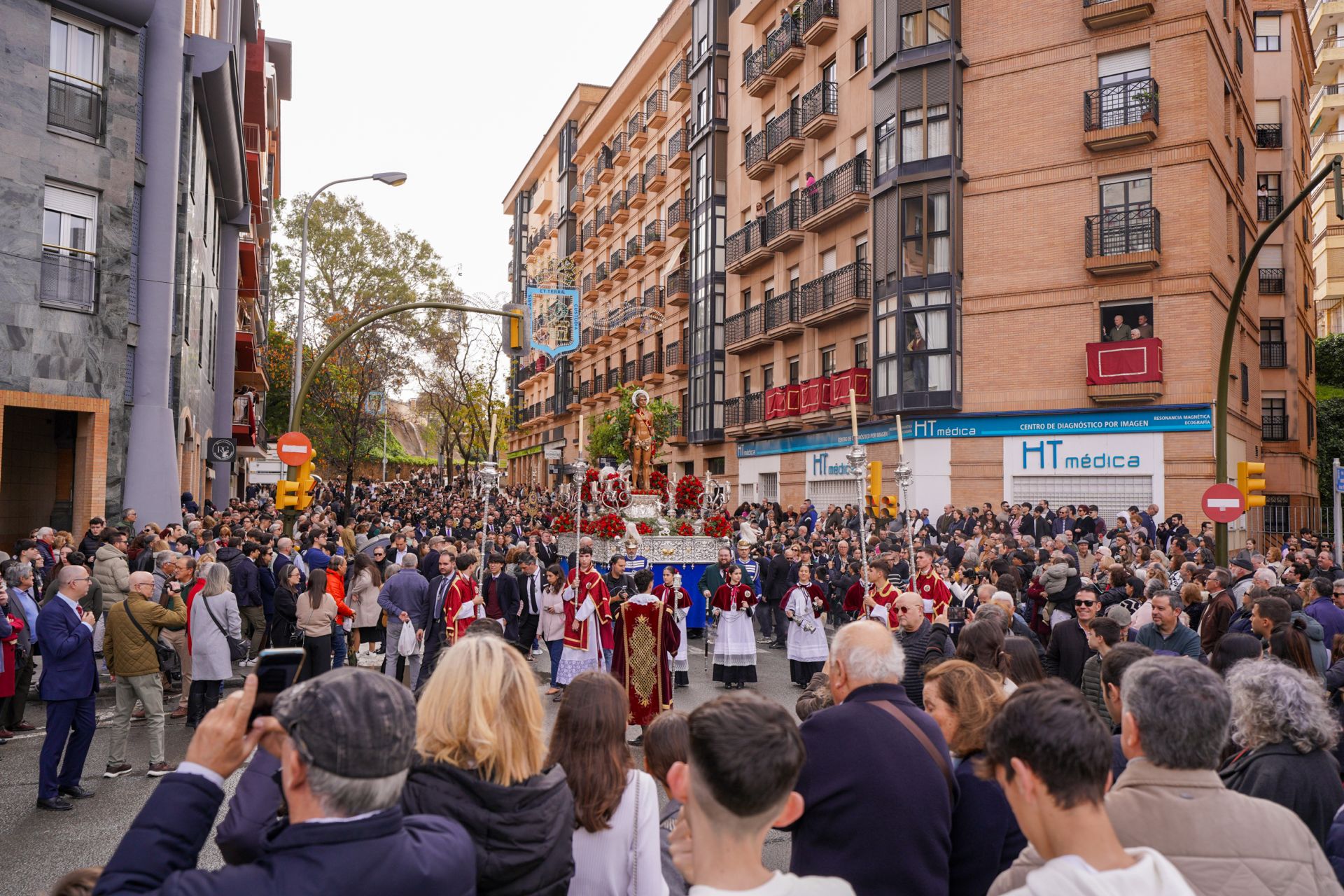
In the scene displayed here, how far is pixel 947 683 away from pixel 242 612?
11.9 meters

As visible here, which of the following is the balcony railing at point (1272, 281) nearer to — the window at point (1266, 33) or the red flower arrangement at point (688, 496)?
the window at point (1266, 33)

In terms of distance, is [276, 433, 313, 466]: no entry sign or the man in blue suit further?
[276, 433, 313, 466]: no entry sign

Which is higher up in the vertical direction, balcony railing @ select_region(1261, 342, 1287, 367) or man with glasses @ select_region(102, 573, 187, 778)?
balcony railing @ select_region(1261, 342, 1287, 367)

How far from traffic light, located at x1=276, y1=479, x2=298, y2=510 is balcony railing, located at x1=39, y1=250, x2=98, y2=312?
507 centimetres

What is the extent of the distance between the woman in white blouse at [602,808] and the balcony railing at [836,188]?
28.6 metres

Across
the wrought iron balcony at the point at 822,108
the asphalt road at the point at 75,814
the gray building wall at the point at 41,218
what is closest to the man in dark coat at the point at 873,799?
the asphalt road at the point at 75,814

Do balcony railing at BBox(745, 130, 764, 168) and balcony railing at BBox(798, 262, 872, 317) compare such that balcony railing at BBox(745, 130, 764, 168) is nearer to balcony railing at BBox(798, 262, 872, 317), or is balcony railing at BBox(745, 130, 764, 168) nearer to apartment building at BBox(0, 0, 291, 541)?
balcony railing at BBox(798, 262, 872, 317)

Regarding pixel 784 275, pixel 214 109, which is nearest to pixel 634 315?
pixel 784 275

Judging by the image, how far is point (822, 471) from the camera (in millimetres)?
32812

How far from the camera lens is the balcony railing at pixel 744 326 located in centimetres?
3716

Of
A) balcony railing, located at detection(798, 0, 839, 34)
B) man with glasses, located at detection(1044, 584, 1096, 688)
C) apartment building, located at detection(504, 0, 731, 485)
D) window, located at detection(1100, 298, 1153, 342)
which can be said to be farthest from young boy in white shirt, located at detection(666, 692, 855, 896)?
apartment building, located at detection(504, 0, 731, 485)

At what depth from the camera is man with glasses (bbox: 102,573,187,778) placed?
880 cm

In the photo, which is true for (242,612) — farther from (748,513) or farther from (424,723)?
(748,513)

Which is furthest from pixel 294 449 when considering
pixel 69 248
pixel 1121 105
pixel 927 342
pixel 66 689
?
pixel 1121 105
